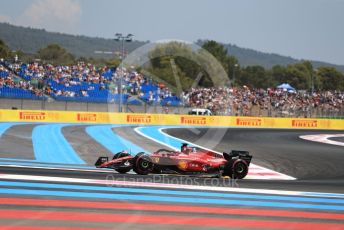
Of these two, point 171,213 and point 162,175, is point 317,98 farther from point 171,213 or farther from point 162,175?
point 171,213

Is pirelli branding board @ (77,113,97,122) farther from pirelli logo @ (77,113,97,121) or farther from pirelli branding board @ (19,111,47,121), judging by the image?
pirelli branding board @ (19,111,47,121)

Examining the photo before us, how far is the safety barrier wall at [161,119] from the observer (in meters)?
42.0

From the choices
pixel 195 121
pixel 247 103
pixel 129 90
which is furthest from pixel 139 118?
pixel 247 103

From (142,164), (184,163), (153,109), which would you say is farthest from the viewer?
(153,109)

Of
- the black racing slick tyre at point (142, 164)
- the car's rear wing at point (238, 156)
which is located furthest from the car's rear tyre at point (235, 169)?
the black racing slick tyre at point (142, 164)

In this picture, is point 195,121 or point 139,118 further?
point 195,121

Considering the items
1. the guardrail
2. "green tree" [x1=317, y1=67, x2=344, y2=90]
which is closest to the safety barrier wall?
the guardrail

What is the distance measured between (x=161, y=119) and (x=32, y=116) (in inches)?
450

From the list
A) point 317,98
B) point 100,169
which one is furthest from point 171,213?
point 317,98

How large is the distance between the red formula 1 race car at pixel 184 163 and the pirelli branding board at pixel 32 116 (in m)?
28.7

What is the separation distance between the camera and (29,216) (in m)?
8.04

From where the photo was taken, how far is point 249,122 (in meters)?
51.1

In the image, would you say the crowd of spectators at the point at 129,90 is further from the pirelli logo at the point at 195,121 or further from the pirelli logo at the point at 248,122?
the pirelli logo at the point at 248,122

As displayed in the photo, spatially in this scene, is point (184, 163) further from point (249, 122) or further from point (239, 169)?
point (249, 122)
